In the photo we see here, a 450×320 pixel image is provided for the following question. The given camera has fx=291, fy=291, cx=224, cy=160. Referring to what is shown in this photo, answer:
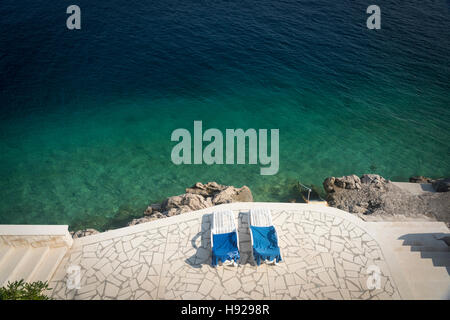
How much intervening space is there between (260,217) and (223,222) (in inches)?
62.7

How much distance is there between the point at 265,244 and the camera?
11062 millimetres

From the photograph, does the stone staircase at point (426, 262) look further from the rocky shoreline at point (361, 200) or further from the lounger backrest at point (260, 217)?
the lounger backrest at point (260, 217)

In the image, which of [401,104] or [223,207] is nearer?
[223,207]

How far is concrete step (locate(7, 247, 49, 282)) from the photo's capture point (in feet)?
33.9

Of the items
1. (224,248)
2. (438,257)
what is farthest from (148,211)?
(438,257)

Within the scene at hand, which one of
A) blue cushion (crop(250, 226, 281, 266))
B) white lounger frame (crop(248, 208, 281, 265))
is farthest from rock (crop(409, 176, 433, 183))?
blue cushion (crop(250, 226, 281, 266))

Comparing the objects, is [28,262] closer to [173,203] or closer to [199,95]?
[173,203]

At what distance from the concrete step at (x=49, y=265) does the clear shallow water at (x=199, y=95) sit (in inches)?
211

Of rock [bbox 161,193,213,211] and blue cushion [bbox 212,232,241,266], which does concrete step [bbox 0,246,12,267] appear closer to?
rock [bbox 161,193,213,211]

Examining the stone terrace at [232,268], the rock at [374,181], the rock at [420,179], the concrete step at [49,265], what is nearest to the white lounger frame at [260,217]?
the stone terrace at [232,268]

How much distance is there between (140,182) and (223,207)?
8.28 meters

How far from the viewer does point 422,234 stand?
39.9ft
